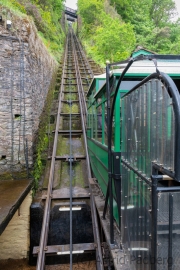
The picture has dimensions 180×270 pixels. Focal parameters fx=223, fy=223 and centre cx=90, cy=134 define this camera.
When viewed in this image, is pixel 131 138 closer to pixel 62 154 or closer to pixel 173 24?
pixel 62 154

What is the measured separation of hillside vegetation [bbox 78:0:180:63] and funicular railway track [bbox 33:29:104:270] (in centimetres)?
353

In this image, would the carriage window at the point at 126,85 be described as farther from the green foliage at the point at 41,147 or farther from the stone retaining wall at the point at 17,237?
the green foliage at the point at 41,147

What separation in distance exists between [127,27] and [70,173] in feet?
42.5

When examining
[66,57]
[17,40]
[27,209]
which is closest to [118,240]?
[27,209]

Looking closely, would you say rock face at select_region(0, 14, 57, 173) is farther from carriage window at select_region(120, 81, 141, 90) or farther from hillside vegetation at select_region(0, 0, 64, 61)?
carriage window at select_region(120, 81, 141, 90)

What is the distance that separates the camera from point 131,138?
8.16ft

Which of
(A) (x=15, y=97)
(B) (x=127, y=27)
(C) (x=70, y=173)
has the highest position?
(B) (x=127, y=27)

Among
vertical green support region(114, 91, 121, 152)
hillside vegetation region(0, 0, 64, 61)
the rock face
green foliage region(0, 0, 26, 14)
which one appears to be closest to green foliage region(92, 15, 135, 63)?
hillside vegetation region(0, 0, 64, 61)

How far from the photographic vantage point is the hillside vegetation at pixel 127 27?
1431 centimetres

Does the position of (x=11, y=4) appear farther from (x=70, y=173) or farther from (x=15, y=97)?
(x=70, y=173)

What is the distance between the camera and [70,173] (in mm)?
5449

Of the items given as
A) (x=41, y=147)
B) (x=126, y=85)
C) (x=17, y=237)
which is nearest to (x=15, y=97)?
(x=41, y=147)

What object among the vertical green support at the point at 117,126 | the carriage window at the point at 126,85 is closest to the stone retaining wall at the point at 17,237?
the vertical green support at the point at 117,126

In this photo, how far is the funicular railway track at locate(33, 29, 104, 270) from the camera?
13.2 ft
